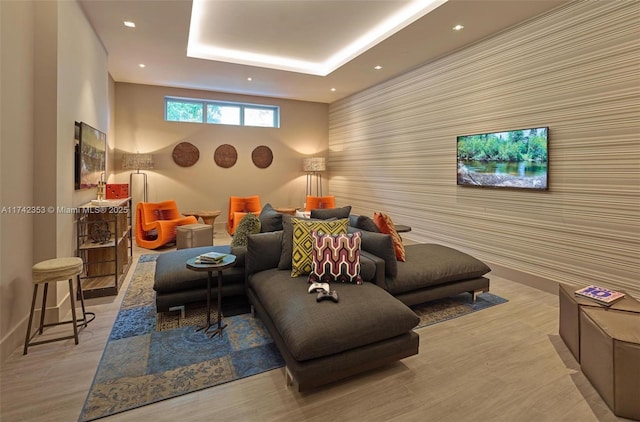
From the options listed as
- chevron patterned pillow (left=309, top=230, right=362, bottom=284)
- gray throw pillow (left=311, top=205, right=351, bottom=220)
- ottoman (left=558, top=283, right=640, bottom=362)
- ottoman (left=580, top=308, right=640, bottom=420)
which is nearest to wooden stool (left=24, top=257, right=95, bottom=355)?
chevron patterned pillow (left=309, top=230, right=362, bottom=284)

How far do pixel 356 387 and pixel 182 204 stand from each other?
6158 mm

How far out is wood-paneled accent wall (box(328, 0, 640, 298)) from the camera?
9.88ft

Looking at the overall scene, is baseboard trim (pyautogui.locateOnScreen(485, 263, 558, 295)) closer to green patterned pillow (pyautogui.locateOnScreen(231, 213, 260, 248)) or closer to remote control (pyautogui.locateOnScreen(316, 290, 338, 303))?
remote control (pyautogui.locateOnScreen(316, 290, 338, 303))

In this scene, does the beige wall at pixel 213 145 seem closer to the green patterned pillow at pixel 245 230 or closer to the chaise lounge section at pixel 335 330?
the green patterned pillow at pixel 245 230

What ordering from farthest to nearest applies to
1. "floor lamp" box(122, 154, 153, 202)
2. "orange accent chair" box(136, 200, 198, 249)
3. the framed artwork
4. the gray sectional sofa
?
"floor lamp" box(122, 154, 153, 202), "orange accent chair" box(136, 200, 198, 249), the framed artwork, the gray sectional sofa

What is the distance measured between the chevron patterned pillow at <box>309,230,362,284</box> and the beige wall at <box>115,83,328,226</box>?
17.4 feet

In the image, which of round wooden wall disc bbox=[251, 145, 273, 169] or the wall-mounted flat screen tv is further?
round wooden wall disc bbox=[251, 145, 273, 169]

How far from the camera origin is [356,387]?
203 centimetres

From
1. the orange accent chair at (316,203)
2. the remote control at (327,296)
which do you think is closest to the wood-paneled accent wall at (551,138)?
the orange accent chair at (316,203)

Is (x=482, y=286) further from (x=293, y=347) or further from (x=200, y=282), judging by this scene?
(x=200, y=282)

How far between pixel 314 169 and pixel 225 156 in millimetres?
2138

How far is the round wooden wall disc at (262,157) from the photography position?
7.66 meters

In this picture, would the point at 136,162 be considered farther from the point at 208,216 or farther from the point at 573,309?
the point at 573,309

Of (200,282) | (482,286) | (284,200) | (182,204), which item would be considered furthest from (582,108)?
(182,204)
